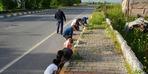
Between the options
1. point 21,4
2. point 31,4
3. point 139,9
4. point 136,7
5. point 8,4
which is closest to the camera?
point 139,9

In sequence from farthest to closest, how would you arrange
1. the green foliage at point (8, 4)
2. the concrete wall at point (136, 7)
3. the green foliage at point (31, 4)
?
the green foliage at point (31, 4)
the green foliage at point (8, 4)
the concrete wall at point (136, 7)

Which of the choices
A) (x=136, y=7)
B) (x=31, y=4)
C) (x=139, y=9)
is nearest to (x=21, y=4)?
(x=31, y=4)

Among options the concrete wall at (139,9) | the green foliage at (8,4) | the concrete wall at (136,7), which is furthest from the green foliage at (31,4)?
the concrete wall at (139,9)

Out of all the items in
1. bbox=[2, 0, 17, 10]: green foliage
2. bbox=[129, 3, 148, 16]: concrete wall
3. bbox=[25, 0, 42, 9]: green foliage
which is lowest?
bbox=[25, 0, 42, 9]: green foliage

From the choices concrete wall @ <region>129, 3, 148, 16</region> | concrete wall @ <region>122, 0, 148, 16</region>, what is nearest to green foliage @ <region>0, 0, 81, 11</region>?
concrete wall @ <region>122, 0, 148, 16</region>

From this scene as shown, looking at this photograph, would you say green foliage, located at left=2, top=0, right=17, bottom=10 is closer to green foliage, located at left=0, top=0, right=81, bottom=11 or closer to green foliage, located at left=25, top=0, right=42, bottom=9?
green foliage, located at left=0, top=0, right=81, bottom=11

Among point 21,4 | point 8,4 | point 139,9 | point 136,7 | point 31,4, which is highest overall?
point 136,7

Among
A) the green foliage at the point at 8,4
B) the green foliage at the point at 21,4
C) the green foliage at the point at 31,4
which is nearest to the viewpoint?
the green foliage at the point at 8,4

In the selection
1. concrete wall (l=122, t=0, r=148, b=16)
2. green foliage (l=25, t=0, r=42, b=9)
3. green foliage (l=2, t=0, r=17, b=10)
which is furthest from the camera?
green foliage (l=25, t=0, r=42, b=9)

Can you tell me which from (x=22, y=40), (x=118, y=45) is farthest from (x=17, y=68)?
(x=22, y=40)

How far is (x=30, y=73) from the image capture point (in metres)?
13.2

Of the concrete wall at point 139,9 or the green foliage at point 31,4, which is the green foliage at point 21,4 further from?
the concrete wall at point 139,9

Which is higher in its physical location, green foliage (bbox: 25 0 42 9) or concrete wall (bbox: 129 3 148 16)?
concrete wall (bbox: 129 3 148 16)

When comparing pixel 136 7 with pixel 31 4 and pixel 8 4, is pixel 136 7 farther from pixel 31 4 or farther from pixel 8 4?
pixel 31 4
